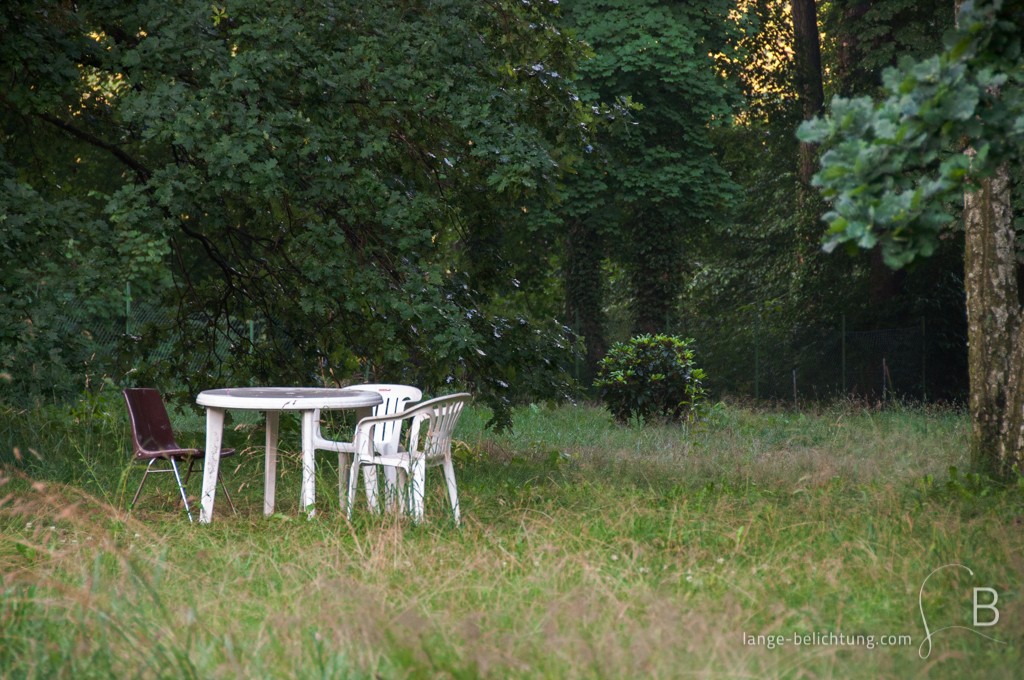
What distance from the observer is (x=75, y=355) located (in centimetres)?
620

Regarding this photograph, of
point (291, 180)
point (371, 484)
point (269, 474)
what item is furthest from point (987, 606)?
point (291, 180)

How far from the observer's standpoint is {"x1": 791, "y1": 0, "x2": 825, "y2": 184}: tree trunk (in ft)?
51.8

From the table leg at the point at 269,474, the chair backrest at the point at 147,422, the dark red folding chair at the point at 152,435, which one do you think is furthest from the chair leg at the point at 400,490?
the chair backrest at the point at 147,422

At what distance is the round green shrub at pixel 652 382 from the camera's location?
1021 centimetres

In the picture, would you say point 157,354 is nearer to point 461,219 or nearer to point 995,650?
point 461,219

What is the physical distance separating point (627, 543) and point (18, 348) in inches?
167

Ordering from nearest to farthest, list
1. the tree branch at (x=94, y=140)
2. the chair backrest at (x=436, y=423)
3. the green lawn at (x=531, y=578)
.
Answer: the green lawn at (x=531, y=578)
the chair backrest at (x=436, y=423)
the tree branch at (x=94, y=140)

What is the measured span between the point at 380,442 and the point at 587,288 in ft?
33.8

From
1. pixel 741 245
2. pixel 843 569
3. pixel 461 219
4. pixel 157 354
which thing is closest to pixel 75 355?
pixel 461 219

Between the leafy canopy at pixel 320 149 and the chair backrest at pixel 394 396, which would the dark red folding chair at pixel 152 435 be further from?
the chair backrest at pixel 394 396

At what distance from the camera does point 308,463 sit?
477cm

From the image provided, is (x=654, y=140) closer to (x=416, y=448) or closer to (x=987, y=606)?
(x=416, y=448)

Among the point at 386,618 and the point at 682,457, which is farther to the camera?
the point at 682,457

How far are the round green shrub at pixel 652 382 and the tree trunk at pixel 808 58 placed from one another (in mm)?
6922
